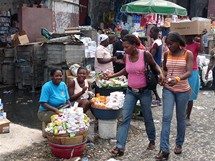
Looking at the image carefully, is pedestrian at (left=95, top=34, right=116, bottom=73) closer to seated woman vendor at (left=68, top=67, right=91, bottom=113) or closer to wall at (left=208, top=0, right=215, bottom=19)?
seated woman vendor at (left=68, top=67, right=91, bottom=113)

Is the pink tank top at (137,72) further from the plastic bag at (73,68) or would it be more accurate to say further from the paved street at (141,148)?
the plastic bag at (73,68)

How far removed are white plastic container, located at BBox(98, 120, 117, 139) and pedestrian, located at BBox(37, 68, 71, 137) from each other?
75 centimetres

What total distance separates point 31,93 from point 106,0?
803 centimetres

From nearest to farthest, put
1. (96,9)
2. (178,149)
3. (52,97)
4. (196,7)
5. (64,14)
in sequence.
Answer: (178,149), (52,97), (64,14), (96,9), (196,7)

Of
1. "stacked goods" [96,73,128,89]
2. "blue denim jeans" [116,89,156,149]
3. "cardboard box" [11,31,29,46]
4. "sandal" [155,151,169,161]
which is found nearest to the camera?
"sandal" [155,151,169,161]

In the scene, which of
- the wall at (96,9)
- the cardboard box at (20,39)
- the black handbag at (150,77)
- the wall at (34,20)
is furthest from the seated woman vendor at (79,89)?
the wall at (96,9)

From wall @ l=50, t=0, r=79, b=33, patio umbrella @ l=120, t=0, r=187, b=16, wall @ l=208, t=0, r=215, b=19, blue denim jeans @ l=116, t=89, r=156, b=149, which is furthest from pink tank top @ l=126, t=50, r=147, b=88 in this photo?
wall @ l=208, t=0, r=215, b=19

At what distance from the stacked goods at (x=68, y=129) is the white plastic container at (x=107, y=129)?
33.3 inches

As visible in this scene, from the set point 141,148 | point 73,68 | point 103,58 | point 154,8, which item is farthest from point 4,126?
point 154,8

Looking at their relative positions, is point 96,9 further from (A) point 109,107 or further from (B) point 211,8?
(A) point 109,107

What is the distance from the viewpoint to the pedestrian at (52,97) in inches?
197

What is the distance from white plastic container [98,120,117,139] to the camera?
542 cm

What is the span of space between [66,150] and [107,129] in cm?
115

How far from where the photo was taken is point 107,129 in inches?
214
